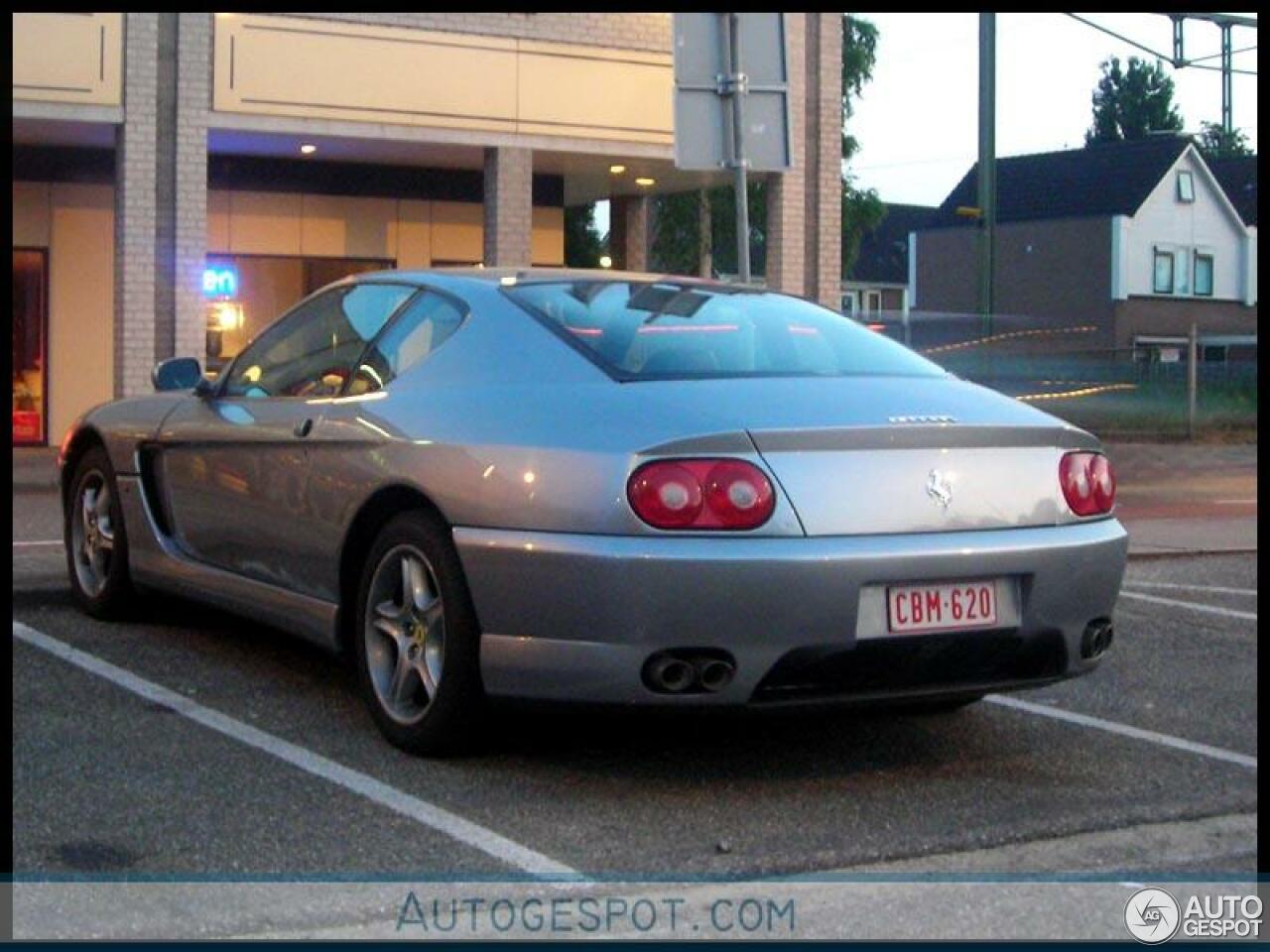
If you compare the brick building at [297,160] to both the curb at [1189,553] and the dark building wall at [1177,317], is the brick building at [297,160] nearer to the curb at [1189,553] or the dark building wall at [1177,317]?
the curb at [1189,553]

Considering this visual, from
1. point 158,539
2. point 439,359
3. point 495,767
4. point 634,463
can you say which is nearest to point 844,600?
point 634,463

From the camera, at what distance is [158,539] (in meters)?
7.06

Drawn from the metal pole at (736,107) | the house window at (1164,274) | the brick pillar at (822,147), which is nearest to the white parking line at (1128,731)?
the metal pole at (736,107)

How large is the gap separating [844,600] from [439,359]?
1.54 meters

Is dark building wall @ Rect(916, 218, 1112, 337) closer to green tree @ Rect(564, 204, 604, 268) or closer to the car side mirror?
green tree @ Rect(564, 204, 604, 268)

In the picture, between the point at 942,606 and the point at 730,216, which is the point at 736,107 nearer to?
the point at 942,606

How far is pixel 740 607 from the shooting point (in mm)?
4898

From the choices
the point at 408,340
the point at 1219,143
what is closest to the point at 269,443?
the point at 408,340

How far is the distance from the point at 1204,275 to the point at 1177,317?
232cm

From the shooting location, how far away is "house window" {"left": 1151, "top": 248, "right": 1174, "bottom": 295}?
53562 mm

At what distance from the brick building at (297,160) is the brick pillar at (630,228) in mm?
1350

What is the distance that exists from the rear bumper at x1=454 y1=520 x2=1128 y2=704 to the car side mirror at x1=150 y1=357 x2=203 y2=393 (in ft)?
7.71

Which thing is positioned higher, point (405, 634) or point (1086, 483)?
point (1086, 483)

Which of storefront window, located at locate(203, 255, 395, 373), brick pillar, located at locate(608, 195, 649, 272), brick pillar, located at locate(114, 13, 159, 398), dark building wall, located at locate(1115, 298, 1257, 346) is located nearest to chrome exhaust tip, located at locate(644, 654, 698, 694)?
brick pillar, located at locate(114, 13, 159, 398)
